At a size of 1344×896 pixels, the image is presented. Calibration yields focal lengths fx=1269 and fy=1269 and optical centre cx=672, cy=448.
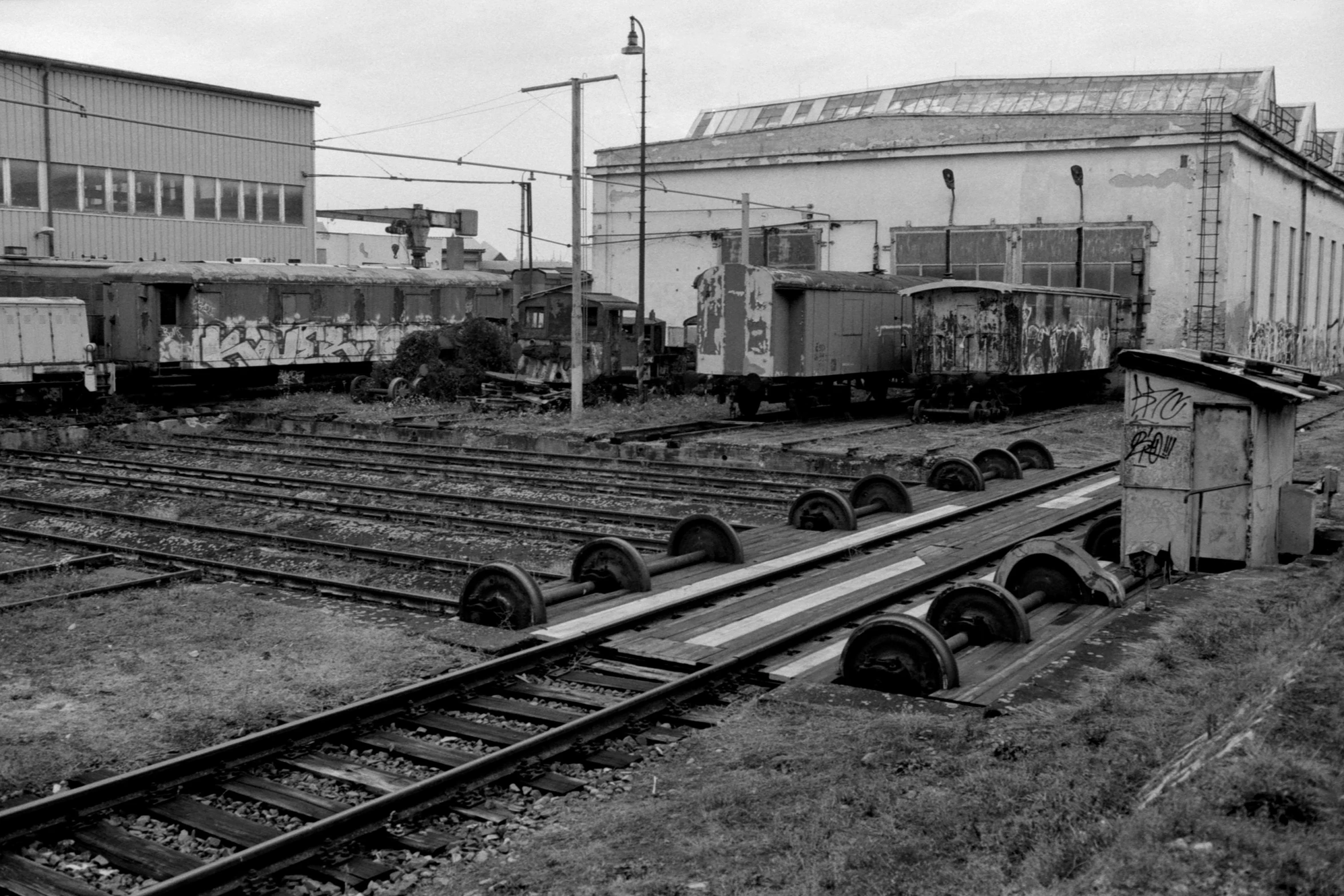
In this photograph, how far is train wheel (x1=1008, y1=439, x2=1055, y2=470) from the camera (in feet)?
60.4


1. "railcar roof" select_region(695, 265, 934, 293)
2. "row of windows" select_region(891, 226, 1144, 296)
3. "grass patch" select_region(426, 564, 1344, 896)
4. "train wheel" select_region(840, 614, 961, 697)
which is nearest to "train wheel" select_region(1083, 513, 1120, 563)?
"grass patch" select_region(426, 564, 1344, 896)

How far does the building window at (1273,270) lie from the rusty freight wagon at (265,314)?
23.9m

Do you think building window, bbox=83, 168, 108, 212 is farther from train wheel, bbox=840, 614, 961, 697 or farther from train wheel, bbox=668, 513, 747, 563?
train wheel, bbox=840, 614, 961, 697

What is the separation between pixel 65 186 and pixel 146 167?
2.66 meters

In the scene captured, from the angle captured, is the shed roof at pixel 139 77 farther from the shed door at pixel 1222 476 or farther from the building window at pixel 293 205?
the shed door at pixel 1222 476

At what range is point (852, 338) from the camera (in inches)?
1069


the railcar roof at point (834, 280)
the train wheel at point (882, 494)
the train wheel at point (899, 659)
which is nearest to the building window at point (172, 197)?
the railcar roof at point (834, 280)

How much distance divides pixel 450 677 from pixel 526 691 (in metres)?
0.49

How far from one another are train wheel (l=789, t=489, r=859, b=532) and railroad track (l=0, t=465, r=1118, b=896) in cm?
139

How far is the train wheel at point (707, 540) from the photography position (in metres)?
11.5

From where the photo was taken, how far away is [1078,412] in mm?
29016

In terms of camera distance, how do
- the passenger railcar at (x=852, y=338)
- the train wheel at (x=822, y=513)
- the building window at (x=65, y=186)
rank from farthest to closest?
the building window at (x=65, y=186) → the passenger railcar at (x=852, y=338) → the train wheel at (x=822, y=513)

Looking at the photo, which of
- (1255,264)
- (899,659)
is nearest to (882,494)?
(899,659)

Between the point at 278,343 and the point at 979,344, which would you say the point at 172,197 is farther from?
the point at 979,344
